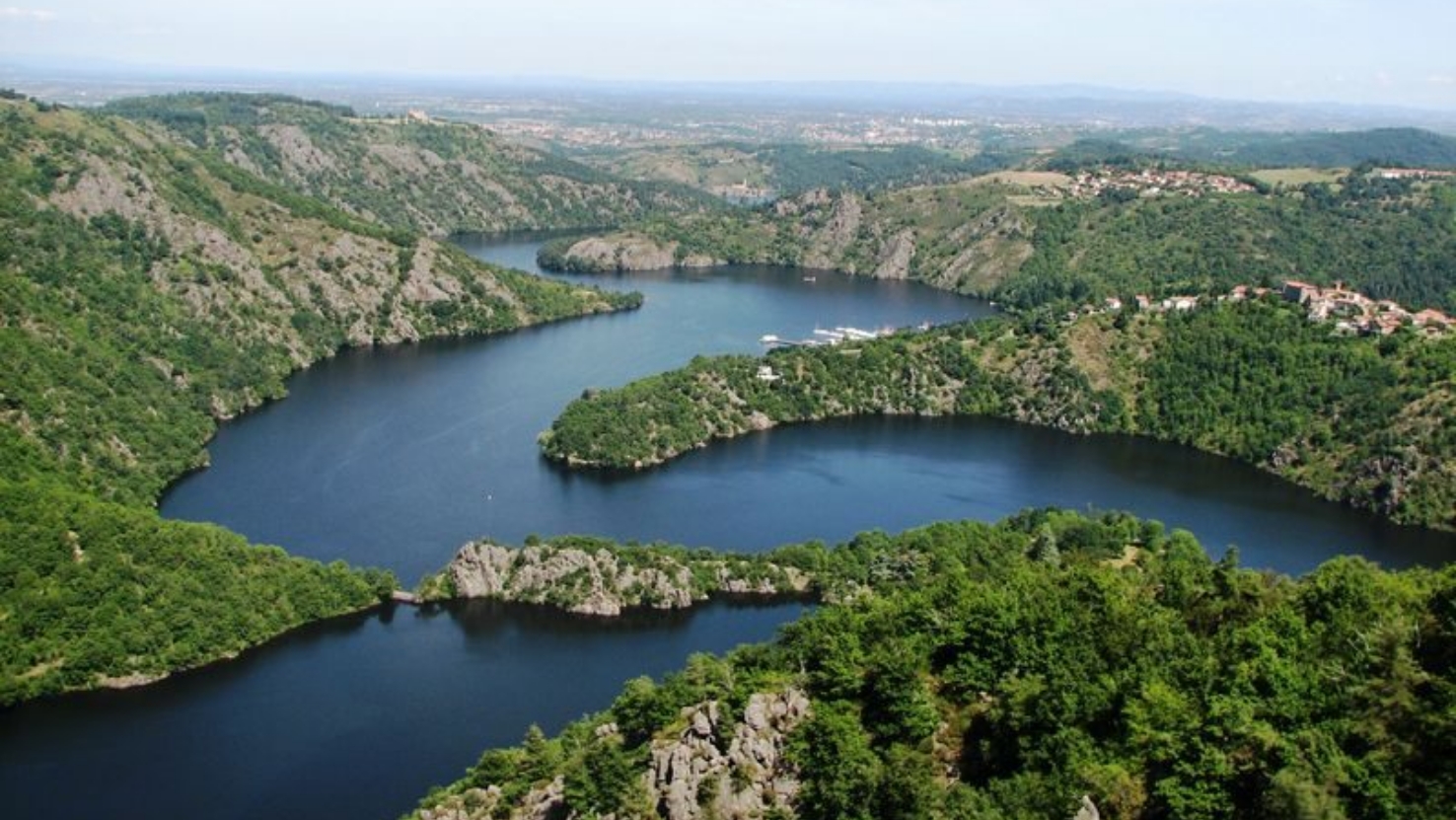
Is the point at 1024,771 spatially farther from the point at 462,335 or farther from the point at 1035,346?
the point at 462,335

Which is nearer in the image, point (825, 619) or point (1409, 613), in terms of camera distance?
point (1409, 613)

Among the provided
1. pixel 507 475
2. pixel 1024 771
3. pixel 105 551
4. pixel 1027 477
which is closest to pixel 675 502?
pixel 507 475

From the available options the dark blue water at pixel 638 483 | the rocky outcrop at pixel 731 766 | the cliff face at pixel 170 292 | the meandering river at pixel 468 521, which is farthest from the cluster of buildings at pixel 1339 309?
the rocky outcrop at pixel 731 766

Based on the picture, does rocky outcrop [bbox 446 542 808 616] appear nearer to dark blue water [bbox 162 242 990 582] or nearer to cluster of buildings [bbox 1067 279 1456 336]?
dark blue water [bbox 162 242 990 582]

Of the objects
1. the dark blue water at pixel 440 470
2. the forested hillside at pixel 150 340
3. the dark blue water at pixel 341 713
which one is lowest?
the dark blue water at pixel 341 713

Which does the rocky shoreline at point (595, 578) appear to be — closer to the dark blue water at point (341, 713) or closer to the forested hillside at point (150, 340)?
the dark blue water at point (341, 713)

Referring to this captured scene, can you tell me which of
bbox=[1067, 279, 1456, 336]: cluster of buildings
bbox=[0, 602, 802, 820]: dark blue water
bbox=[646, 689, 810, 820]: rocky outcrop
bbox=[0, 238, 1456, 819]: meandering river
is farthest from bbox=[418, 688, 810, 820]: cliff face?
bbox=[1067, 279, 1456, 336]: cluster of buildings
